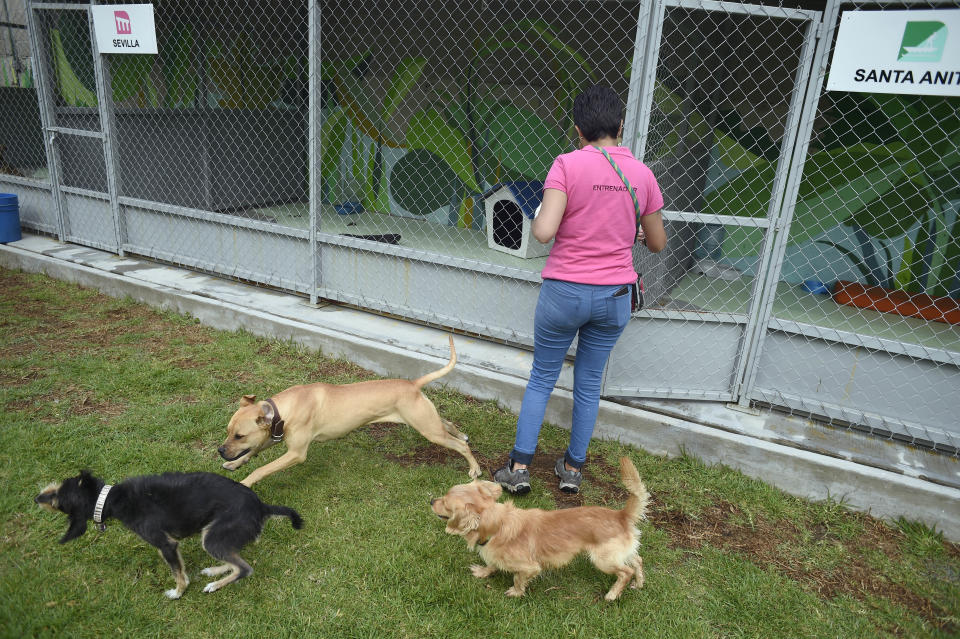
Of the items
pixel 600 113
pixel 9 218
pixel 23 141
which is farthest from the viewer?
pixel 23 141

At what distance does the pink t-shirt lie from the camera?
293 cm

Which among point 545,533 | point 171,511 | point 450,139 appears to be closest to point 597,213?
point 545,533

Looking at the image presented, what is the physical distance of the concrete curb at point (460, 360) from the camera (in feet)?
11.6

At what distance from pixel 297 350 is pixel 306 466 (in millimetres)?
1650

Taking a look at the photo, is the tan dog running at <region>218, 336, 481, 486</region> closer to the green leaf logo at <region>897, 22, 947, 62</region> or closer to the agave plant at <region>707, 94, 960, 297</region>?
the green leaf logo at <region>897, 22, 947, 62</region>

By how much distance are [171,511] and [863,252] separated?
20.5ft

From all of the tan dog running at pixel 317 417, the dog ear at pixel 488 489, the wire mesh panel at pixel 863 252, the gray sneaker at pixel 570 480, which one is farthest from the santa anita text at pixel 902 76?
the dog ear at pixel 488 489

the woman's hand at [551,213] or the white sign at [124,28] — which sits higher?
the white sign at [124,28]

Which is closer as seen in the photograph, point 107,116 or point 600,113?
point 600,113

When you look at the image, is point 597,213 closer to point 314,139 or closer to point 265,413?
point 265,413

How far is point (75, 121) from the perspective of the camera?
7184 mm

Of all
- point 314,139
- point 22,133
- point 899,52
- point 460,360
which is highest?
point 899,52

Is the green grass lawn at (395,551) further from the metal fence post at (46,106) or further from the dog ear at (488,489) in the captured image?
the metal fence post at (46,106)

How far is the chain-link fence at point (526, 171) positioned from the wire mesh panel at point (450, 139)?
1.1 inches
